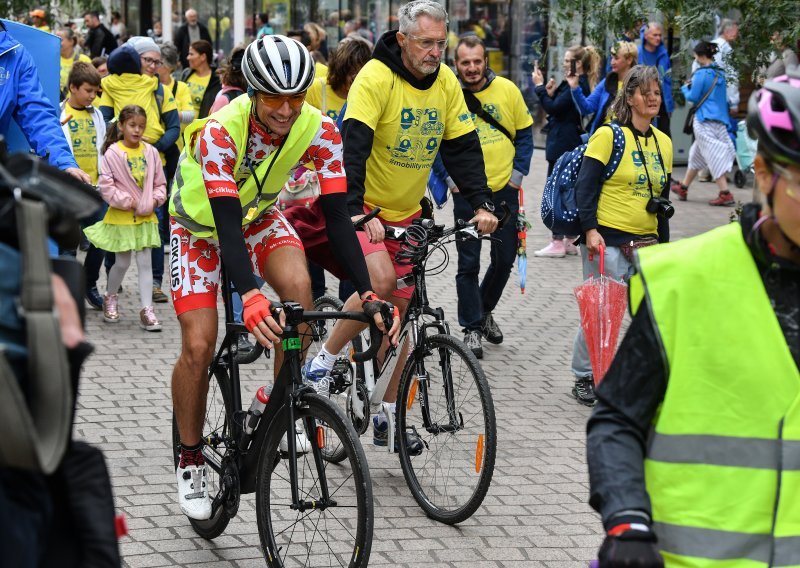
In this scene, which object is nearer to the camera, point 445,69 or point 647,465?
point 647,465

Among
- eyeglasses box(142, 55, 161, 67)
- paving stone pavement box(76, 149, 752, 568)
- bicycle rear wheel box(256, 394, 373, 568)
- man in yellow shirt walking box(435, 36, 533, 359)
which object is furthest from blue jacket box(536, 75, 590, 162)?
bicycle rear wheel box(256, 394, 373, 568)

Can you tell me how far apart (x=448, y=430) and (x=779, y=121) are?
3.64 metres

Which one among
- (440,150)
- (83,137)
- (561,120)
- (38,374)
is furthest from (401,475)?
(561,120)

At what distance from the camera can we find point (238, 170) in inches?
201

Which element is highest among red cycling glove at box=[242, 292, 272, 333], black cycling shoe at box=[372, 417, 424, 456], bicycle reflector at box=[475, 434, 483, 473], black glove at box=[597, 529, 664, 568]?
black glove at box=[597, 529, 664, 568]

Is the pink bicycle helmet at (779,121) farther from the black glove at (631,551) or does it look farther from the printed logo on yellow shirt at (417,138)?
the printed logo on yellow shirt at (417,138)

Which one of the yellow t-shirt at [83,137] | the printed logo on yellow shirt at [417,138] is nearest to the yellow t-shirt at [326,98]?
the yellow t-shirt at [83,137]

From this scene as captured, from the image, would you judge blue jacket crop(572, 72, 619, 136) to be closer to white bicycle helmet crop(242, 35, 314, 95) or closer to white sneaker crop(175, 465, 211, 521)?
white bicycle helmet crop(242, 35, 314, 95)

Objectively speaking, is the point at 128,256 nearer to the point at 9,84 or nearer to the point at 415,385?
the point at 9,84

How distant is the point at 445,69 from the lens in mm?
6730

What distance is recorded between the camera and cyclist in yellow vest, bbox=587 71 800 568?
7.72 feet

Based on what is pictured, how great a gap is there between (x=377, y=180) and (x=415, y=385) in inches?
49.6

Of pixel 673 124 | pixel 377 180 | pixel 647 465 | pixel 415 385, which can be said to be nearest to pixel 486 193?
pixel 377 180

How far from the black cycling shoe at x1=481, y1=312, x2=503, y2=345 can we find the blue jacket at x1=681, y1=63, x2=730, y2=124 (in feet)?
25.1
